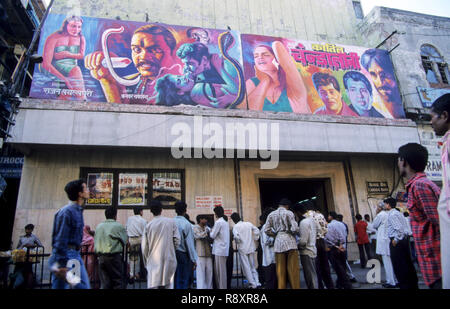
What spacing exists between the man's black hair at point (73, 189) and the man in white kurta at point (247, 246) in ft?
14.0

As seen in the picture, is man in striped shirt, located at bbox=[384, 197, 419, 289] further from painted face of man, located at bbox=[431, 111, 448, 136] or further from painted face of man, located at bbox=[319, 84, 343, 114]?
painted face of man, located at bbox=[319, 84, 343, 114]

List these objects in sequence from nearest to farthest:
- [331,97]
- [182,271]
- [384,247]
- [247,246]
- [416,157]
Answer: [416,157]
[182,271]
[384,247]
[247,246]
[331,97]

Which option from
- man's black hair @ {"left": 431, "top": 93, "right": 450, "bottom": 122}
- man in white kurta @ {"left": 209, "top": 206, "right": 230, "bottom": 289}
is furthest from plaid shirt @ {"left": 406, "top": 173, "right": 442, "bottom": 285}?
man in white kurta @ {"left": 209, "top": 206, "right": 230, "bottom": 289}

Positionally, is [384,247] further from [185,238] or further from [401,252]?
[185,238]

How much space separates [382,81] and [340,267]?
32.4ft

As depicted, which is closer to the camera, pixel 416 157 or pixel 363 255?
pixel 416 157

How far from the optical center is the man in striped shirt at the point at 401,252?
4469 millimetres

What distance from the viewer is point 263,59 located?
12383 millimetres

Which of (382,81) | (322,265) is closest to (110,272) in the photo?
(322,265)

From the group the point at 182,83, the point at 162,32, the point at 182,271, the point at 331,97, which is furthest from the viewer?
the point at 331,97

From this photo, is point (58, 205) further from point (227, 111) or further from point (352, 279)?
point (352, 279)

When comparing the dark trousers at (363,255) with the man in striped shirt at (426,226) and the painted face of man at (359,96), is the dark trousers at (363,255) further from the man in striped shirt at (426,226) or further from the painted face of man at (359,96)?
the man in striped shirt at (426,226)

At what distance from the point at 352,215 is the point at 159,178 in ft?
25.2

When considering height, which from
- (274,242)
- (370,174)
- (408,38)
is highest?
(408,38)
